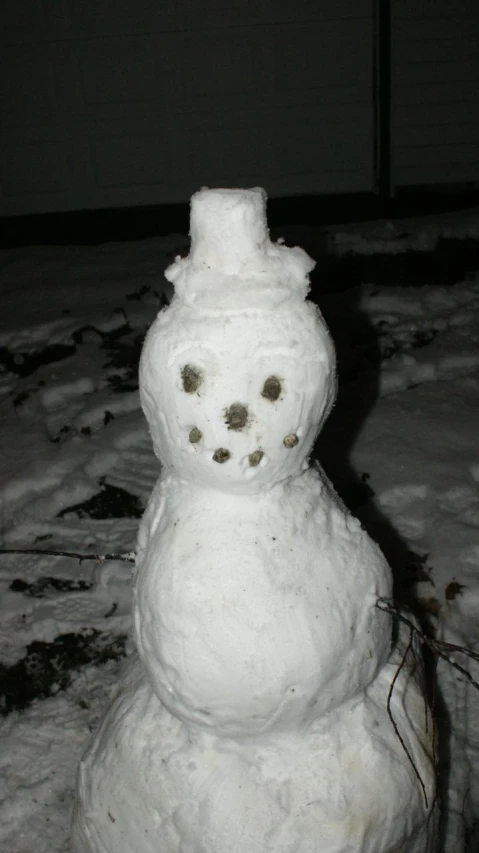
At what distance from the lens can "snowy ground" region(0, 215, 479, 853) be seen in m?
1.86

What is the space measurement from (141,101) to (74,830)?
17.7ft

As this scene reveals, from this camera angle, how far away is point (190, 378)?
3.43 ft

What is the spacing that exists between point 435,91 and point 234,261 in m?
5.43

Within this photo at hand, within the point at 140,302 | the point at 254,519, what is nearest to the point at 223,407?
the point at 254,519

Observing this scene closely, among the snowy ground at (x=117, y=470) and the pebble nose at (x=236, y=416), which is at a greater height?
the pebble nose at (x=236, y=416)

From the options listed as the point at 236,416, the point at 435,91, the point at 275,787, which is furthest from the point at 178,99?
the point at 275,787

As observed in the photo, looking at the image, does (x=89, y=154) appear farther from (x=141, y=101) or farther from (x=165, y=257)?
(x=165, y=257)

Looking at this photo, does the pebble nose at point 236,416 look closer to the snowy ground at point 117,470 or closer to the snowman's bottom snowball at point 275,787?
the snowman's bottom snowball at point 275,787

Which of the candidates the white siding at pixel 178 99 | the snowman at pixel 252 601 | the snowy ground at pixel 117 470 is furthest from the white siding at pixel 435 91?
the snowman at pixel 252 601

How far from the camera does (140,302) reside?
3742 millimetres

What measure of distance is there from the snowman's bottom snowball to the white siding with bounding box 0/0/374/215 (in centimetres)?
520

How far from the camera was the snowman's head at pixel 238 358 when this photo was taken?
104cm

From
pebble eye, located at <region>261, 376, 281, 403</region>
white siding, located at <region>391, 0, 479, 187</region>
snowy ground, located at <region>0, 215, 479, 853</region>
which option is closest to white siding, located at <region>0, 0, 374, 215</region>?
white siding, located at <region>391, 0, 479, 187</region>

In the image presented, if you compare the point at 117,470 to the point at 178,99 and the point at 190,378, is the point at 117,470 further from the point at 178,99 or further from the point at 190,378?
the point at 178,99
